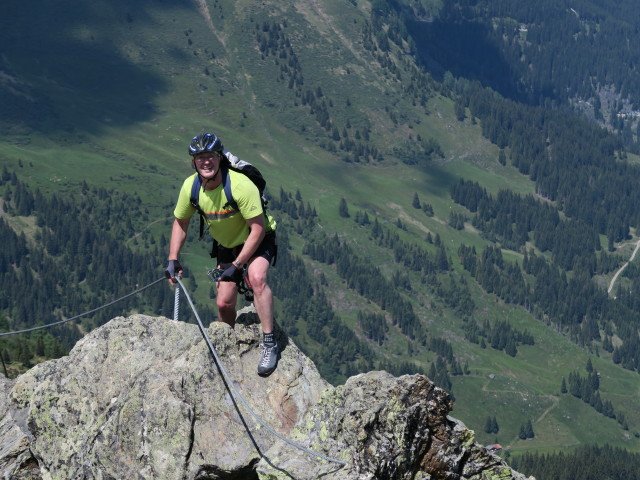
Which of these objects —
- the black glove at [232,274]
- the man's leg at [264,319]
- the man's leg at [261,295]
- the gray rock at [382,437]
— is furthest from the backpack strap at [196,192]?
the gray rock at [382,437]

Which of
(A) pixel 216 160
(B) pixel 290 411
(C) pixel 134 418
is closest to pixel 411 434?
(B) pixel 290 411

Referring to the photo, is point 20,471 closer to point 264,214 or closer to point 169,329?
point 169,329

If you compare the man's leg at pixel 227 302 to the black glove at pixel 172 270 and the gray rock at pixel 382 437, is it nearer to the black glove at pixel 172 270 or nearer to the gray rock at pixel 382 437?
the black glove at pixel 172 270

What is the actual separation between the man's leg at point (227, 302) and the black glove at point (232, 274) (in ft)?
0.68

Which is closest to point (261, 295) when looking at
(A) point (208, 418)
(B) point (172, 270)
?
(B) point (172, 270)

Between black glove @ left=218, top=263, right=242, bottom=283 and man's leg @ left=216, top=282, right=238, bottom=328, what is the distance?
0.68ft

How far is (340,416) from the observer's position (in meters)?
31.4

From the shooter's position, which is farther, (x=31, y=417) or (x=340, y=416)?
(x=31, y=417)

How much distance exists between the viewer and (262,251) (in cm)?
3566

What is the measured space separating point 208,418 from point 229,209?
5.99 meters

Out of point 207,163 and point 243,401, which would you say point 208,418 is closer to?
point 243,401

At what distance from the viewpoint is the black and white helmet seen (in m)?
34.0

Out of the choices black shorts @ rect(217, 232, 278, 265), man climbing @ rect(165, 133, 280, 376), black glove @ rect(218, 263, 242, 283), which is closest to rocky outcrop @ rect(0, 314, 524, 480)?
man climbing @ rect(165, 133, 280, 376)

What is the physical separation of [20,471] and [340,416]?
30.8ft
